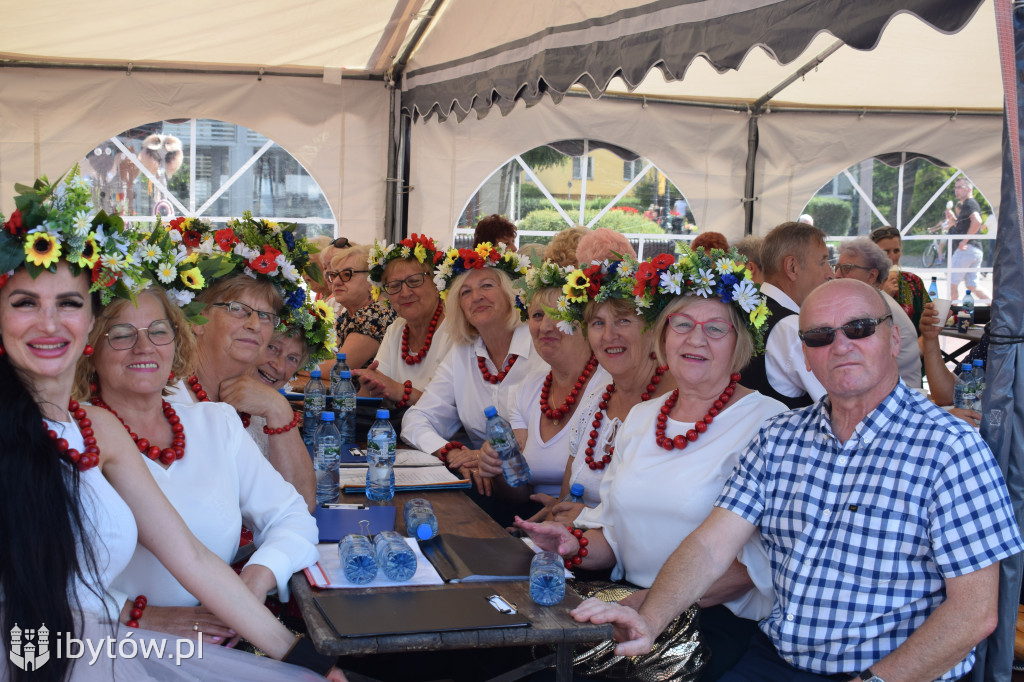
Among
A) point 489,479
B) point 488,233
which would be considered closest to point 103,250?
point 489,479

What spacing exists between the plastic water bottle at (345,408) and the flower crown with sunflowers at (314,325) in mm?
416

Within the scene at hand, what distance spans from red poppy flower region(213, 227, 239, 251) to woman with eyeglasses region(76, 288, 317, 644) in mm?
705

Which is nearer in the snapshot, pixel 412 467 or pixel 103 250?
pixel 103 250

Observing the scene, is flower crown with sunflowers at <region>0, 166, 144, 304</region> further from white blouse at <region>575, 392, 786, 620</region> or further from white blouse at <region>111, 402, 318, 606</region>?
white blouse at <region>575, 392, 786, 620</region>

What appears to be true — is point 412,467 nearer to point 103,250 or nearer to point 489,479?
point 489,479

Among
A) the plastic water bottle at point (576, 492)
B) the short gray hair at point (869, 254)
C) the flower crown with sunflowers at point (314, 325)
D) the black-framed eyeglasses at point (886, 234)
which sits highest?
the black-framed eyeglasses at point (886, 234)

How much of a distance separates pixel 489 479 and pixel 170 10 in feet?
13.4

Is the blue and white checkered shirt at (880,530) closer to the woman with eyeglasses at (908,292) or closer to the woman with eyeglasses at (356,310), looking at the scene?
the woman with eyeglasses at (356,310)

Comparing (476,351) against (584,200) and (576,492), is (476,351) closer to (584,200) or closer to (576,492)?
(576,492)

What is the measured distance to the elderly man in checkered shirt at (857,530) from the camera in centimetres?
218

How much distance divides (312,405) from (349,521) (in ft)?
5.19

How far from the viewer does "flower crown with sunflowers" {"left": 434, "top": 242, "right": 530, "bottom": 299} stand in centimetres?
499

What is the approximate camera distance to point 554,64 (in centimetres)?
442

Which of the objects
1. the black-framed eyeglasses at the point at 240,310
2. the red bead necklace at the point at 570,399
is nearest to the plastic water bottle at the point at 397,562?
the black-framed eyeglasses at the point at 240,310
